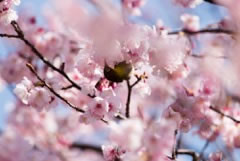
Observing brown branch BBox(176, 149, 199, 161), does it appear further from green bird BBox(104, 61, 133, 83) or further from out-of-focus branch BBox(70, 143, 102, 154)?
out-of-focus branch BBox(70, 143, 102, 154)

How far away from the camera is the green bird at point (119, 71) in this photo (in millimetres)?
2660

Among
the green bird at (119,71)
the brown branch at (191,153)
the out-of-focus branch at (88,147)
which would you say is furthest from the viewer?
the out-of-focus branch at (88,147)

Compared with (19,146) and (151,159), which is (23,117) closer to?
(19,146)

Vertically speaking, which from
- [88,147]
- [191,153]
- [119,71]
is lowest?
[88,147]

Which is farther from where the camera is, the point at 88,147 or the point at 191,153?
the point at 88,147

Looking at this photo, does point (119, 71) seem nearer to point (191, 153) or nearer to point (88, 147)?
point (191, 153)

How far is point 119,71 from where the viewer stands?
2.66m

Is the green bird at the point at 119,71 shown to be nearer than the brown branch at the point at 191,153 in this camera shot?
Yes

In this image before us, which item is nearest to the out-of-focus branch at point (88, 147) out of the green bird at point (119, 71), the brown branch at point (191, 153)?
the brown branch at point (191, 153)

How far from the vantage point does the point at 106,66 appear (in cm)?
266

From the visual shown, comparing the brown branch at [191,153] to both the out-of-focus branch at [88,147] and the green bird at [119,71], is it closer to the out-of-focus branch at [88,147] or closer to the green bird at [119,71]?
→ the green bird at [119,71]

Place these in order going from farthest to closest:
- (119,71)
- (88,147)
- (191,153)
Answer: (88,147), (191,153), (119,71)

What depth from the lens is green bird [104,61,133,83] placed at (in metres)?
2.66

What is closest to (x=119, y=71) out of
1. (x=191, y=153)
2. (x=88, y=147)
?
(x=191, y=153)
